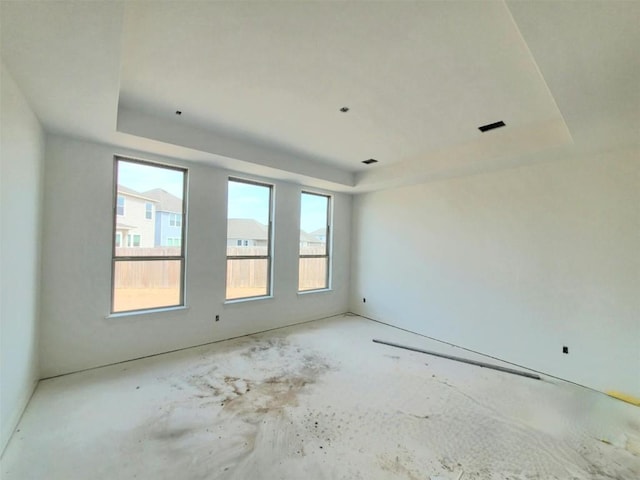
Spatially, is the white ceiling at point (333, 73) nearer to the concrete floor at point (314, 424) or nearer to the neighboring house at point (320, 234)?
the neighboring house at point (320, 234)

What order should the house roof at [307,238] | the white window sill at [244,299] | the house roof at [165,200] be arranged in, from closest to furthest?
1. the house roof at [165,200]
2. the white window sill at [244,299]
3. the house roof at [307,238]

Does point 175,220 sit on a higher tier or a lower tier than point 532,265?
higher

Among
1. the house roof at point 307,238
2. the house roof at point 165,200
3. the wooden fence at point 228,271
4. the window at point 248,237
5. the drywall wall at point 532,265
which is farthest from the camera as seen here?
the house roof at point 307,238

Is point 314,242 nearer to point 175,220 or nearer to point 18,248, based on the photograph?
point 175,220

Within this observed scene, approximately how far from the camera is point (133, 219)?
11.7ft

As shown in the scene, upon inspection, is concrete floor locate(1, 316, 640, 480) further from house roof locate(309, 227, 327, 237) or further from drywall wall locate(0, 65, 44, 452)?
house roof locate(309, 227, 327, 237)

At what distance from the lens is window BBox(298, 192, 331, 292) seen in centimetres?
542

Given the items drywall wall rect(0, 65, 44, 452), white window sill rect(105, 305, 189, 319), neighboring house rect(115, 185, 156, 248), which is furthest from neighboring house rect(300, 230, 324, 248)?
drywall wall rect(0, 65, 44, 452)

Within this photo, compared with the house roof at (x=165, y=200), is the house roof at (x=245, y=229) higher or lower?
lower

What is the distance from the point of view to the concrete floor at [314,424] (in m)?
1.89

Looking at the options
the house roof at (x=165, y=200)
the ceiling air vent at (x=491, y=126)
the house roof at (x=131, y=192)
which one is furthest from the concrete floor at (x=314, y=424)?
the ceiling air vent at (x=491, y=126)

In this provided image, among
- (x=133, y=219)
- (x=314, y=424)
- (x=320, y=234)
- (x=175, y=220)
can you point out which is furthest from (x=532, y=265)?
(x=133, y=219)

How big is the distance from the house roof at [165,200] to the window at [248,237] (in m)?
0.72

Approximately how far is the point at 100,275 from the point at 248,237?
6.66 ft
